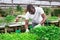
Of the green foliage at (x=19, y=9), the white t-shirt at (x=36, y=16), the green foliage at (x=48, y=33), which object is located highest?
the green foliage at (x=48, y=33)

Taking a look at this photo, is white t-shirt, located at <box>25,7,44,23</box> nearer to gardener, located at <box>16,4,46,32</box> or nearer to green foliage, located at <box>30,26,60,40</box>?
gardener, located at <box>16,4,46,32</box>

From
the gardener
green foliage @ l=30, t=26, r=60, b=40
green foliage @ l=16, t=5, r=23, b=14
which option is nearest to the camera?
green foliage @ l=30, t=26, r=60, b=40

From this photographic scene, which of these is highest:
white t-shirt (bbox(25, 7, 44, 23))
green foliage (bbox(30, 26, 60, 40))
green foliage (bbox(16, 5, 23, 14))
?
green foliage (bbox(30, 26, 60, 40))

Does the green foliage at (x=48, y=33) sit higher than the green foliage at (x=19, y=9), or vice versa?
the green foliage at (x=48, y=33)

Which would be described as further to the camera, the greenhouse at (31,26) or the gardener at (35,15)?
the gardener at (35,15)

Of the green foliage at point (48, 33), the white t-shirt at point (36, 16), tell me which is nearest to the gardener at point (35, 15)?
the white t-shirt at point (36, 16)

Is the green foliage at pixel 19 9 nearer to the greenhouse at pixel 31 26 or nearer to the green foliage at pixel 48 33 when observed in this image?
the greenhouse at pixel 31 26

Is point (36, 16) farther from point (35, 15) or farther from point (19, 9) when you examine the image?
point (19, 9)

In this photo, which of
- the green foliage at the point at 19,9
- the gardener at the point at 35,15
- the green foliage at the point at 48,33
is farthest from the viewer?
the green foliage at the point at 19,9

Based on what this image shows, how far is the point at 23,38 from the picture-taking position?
2.80m

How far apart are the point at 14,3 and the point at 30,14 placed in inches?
234

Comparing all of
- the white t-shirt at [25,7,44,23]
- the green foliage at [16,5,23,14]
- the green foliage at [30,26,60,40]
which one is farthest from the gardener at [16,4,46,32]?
the green foliage at [16,5,23,14]

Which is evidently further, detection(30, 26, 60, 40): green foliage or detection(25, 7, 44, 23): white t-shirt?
detection(25, 7, 44, 23): white t-shirt

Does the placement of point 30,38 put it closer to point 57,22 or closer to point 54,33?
point 54,33
